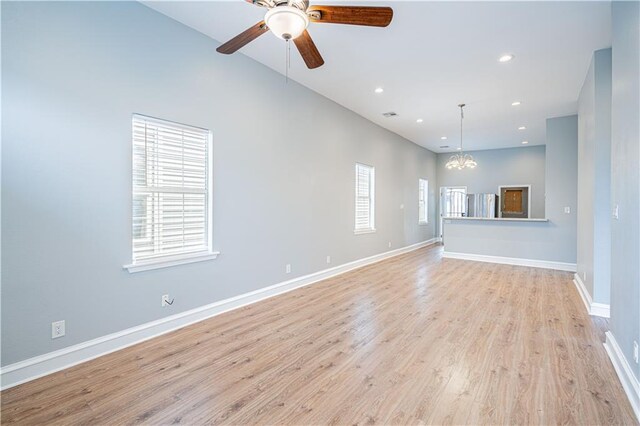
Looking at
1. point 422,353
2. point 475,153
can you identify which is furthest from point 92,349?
point 475,153

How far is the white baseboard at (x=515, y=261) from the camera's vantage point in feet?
20.3

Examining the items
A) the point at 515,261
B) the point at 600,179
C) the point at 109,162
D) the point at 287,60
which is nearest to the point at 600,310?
the point at 600,179

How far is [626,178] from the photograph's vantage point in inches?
86.1

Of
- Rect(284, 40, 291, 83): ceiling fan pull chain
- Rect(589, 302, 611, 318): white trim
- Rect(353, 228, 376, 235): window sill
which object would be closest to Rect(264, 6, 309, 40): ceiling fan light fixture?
Rect(284, 40, 291, 83): ceiling fan pull chain

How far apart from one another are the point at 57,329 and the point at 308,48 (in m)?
2.99

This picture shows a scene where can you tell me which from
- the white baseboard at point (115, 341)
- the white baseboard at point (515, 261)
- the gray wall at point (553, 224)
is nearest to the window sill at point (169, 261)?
the white baseboard at point (115, 341)

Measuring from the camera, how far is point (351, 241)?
6.01m

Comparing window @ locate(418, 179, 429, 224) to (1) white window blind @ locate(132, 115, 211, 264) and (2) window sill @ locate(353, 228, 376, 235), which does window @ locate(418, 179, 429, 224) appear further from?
(1) white window blind @ locate(132, 115, 211, 264)

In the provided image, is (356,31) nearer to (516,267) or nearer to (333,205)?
(333,205)

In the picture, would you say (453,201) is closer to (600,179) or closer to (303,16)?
(600,179)

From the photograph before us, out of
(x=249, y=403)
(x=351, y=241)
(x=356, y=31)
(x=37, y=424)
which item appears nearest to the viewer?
(x=37, y=424)

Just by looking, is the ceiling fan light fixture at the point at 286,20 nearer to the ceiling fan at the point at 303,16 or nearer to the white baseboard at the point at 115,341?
the ceiling fan at the point at 303,16

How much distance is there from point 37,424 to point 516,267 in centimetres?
746

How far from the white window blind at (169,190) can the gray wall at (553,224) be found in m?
6.42
